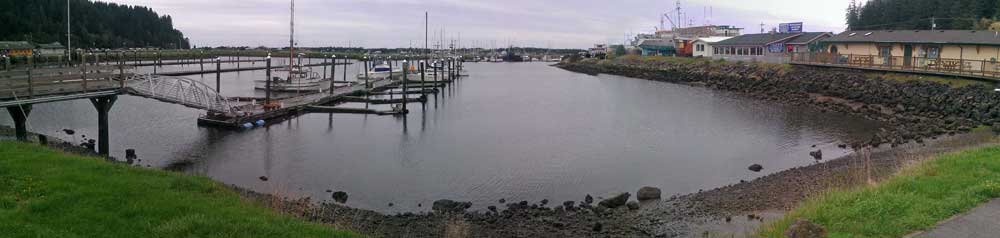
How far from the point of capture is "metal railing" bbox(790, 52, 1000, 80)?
38469 millimetres

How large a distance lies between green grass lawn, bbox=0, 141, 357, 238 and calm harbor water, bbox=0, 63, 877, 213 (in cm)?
604

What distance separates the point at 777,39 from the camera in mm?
71125

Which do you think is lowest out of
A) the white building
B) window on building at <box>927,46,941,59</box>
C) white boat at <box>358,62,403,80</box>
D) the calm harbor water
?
the calm harbor water

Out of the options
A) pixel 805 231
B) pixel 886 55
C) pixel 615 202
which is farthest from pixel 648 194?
pixel 886 55

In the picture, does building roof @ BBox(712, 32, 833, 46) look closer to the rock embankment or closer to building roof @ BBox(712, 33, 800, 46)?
building roof @ BBox(712, 33, 800, 46)

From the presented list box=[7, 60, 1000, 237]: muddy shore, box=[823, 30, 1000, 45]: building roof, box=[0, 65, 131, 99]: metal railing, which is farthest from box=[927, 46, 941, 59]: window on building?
box=[0, 65, 131, 99]: metal railing

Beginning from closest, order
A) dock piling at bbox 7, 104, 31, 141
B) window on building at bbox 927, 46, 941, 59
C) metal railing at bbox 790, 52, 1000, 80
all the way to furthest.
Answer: dock piling at bbox 7, 104, 31, 141 → metal railing at bbox 790, 52, 1000, 80 → window on building at bbox 927, 46, 941, 59

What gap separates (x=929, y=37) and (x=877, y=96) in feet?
27.2

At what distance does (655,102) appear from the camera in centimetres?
5119

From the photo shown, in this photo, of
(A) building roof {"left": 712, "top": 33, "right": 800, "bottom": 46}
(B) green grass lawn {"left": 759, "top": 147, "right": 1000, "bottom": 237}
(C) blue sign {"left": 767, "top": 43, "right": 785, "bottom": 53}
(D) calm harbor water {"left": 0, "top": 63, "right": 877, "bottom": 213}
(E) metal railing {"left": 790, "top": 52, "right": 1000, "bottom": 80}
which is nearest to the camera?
(B) green grass lawn {"left": 759, "top": 147, "right": 1000, "bottom": 237}

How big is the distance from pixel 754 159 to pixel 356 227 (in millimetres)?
16947

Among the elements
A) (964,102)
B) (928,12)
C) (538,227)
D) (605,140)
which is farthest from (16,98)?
(928,12)

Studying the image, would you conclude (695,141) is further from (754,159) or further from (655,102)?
(655,102)

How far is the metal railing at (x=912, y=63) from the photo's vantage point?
126 feet
